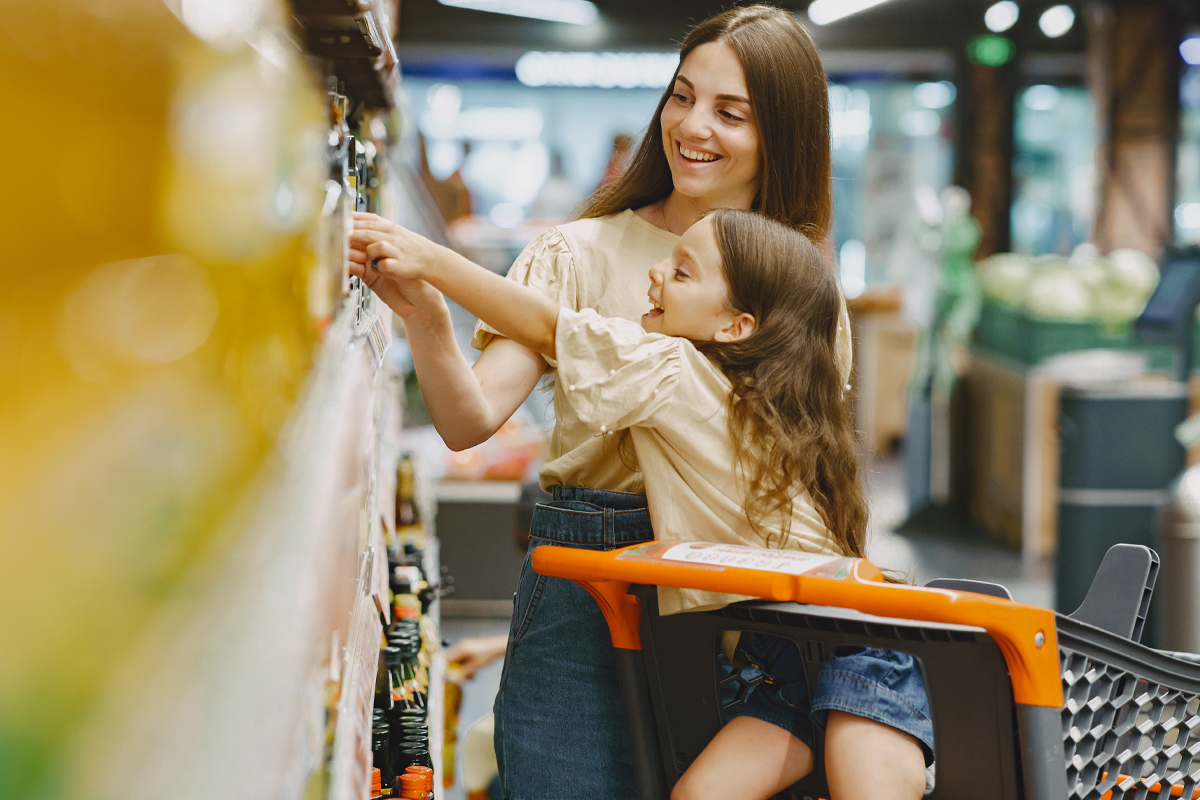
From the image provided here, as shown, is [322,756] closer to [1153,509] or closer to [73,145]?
[73,145]

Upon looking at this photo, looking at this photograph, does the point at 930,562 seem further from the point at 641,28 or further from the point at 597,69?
the point at 597,69

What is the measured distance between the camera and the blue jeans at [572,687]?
133cm

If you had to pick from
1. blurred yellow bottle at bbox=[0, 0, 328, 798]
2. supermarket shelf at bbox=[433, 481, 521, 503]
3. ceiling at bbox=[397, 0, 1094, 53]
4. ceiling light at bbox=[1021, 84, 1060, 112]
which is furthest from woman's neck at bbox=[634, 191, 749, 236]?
ceiling light at bbox=[1021, 84, 1060, 112]

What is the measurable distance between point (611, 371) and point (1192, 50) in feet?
27.2

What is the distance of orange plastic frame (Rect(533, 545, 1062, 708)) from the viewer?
0.98 metres

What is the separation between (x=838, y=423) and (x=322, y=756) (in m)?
0.96

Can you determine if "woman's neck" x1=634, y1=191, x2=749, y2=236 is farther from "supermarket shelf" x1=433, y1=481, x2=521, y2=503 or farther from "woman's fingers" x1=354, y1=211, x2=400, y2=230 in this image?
"supermarket shelf" x1=433, y1=481, x2=521, y2=503

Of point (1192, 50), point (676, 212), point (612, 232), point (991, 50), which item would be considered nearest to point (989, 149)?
point (991, 50)

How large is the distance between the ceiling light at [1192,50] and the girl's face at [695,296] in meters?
7.69

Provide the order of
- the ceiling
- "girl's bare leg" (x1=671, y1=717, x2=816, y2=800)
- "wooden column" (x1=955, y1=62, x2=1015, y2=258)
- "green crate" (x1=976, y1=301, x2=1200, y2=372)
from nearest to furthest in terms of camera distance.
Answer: "girl's bare leg" (x1=671, y1=717, x2=816, y2=800) → "green crate" (x1=976, y1=301, x2=1200, y2=372) → "wooden column" (x1=955, y1=62, x2=1015, y2=258) → the ceiling

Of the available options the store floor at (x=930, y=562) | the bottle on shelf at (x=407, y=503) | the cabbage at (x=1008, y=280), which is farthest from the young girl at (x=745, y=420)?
the cabbage at (x=1008, y=280)

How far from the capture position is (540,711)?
1351mm

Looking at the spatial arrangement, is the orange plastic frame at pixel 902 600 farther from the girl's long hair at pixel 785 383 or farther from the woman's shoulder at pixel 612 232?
the woman's shoulder at pixel 612 232

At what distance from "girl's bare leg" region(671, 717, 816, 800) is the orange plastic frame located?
0.67 ft
